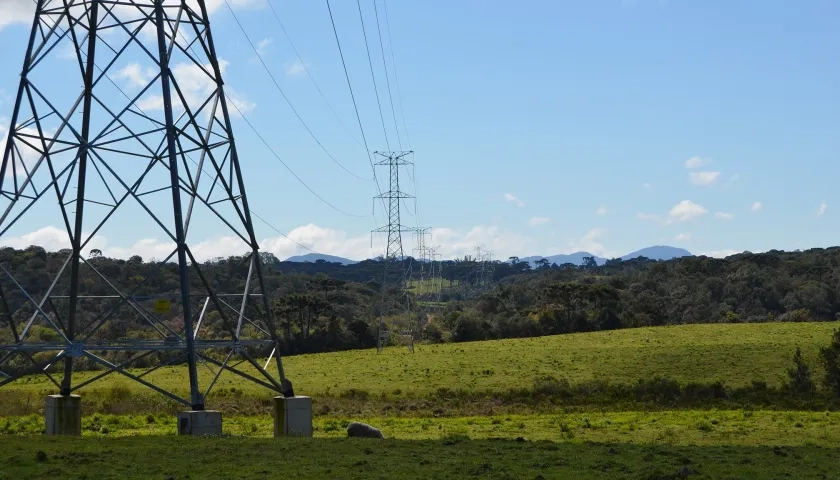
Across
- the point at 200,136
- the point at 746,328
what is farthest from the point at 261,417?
the point at 746,328

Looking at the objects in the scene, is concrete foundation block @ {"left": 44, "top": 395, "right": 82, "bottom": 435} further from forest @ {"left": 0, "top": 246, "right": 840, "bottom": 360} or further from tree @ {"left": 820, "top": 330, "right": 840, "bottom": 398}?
forest @ {"left": 0, "top": 246, "right": 840, "bottom": 360}

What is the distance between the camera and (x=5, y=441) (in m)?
25.4

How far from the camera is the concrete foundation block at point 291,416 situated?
29656mm

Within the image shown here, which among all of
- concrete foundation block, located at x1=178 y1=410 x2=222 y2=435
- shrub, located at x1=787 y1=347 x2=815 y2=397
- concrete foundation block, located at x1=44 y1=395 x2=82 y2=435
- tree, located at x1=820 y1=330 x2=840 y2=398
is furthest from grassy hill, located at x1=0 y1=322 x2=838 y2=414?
concrete foundation block, located at x1=178 y1=410 x2=222 y2=435

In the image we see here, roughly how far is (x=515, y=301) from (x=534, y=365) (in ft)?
235

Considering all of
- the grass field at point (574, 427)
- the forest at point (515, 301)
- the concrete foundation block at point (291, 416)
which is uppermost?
the forest at point (515, 301)

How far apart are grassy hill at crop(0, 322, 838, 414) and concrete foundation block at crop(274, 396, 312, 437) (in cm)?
2525

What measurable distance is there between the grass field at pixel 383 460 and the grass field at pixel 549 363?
34.9 m

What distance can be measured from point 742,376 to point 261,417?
3552 centimetres

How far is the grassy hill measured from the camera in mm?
65938

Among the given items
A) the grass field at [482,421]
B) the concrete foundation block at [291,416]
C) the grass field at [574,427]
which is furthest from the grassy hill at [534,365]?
the concrete foundation block at [291,416]

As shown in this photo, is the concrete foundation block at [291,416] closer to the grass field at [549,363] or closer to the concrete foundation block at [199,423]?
the concrete foundation block at [199,423]

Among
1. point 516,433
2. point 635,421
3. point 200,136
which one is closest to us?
point 200,136

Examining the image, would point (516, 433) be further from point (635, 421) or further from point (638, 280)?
point (638, 280)
